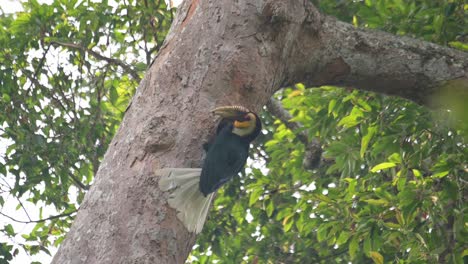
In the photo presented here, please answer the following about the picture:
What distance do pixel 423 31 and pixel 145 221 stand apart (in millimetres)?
2383

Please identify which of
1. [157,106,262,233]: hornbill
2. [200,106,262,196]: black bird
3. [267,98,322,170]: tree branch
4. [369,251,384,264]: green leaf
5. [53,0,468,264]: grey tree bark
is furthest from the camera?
[267,98,322,170]: tree branch

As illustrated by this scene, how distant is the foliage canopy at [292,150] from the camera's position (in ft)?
13.1

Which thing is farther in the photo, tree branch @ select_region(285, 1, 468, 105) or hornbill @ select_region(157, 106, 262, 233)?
tree branch @ select_region(285, 1, 468, 105)

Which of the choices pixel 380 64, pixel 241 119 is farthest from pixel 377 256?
pixel 241 119

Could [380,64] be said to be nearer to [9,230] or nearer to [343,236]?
[343,236]

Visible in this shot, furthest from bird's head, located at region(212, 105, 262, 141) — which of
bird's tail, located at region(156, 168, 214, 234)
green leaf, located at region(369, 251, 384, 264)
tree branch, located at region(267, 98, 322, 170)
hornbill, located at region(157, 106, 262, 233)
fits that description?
tree branch, located at region(267, 98, 322, 170)

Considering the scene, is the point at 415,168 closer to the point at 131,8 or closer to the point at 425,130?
the point at 425,130

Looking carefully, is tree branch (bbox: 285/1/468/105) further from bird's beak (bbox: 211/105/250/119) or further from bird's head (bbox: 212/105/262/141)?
bird's beak (bbox: 211/105/250/119)

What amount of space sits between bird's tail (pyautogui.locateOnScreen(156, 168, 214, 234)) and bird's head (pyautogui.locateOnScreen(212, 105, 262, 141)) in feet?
0.75

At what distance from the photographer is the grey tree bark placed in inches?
89.7

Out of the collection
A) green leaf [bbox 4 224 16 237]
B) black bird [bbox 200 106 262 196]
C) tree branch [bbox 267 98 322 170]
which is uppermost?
black bird [bbox 200 106 262 196]

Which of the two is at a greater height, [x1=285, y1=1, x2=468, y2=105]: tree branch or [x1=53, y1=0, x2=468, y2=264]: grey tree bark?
[x1=53, y1=0, x2=468, y2=264]: grey tree bark

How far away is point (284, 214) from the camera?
5.32 m

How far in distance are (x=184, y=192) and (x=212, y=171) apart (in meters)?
0.15
